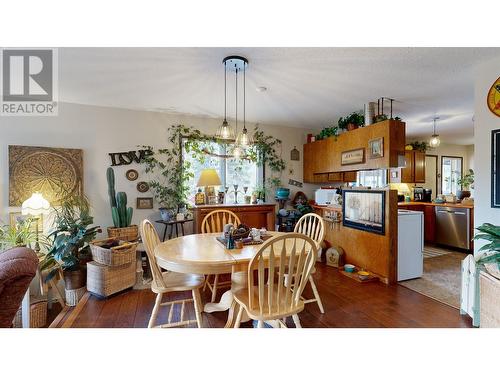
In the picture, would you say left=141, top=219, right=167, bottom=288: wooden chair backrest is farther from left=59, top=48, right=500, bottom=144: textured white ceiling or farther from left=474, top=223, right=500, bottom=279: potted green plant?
left=474, top=223, right=500, bottom=279: potted green plant

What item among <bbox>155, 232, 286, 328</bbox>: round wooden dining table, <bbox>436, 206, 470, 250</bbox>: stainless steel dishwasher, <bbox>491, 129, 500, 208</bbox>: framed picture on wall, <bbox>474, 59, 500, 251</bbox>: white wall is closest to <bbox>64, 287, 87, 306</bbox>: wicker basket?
<bbox>155, 232, 286, 328</bbox>: round wooden dining table

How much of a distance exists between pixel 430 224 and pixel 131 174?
5554 millimetres

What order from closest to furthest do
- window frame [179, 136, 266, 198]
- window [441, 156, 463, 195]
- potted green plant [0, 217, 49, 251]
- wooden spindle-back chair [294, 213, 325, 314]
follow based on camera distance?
1. wooden spindle-back chair [294, 213, 325, 314]
2. potted green plant [0, 217, 49, 251]
3. window frame [179, 136, 266, 198]
4. window [441, 156, 463, 195]

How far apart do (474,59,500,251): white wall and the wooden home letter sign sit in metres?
3.95

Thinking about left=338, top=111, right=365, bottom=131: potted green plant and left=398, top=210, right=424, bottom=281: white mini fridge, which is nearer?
left=398, top=210, right=424, bottom=281: white mini fridge

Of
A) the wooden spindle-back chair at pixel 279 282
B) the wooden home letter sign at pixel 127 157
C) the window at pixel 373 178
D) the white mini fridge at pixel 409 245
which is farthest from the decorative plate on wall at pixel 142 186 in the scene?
the window at pixel 373 178

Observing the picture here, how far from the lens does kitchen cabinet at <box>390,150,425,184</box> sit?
17.2 ft

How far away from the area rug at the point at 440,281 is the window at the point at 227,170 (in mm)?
2694

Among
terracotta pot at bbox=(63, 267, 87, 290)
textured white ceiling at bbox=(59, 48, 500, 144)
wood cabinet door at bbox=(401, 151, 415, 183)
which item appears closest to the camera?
textured white ceiling at bbox=(59, 48, 500, 144)

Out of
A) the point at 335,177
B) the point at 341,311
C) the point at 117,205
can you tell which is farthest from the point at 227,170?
the point at 341,311

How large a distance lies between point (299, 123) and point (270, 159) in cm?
85

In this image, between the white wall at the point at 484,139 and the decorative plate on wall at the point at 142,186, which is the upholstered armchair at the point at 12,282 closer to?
the decorative plate on wall at the point at 142,186

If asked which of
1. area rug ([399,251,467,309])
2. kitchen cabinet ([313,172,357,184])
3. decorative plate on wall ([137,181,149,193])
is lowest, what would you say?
area rug ([399,251,467,309])
